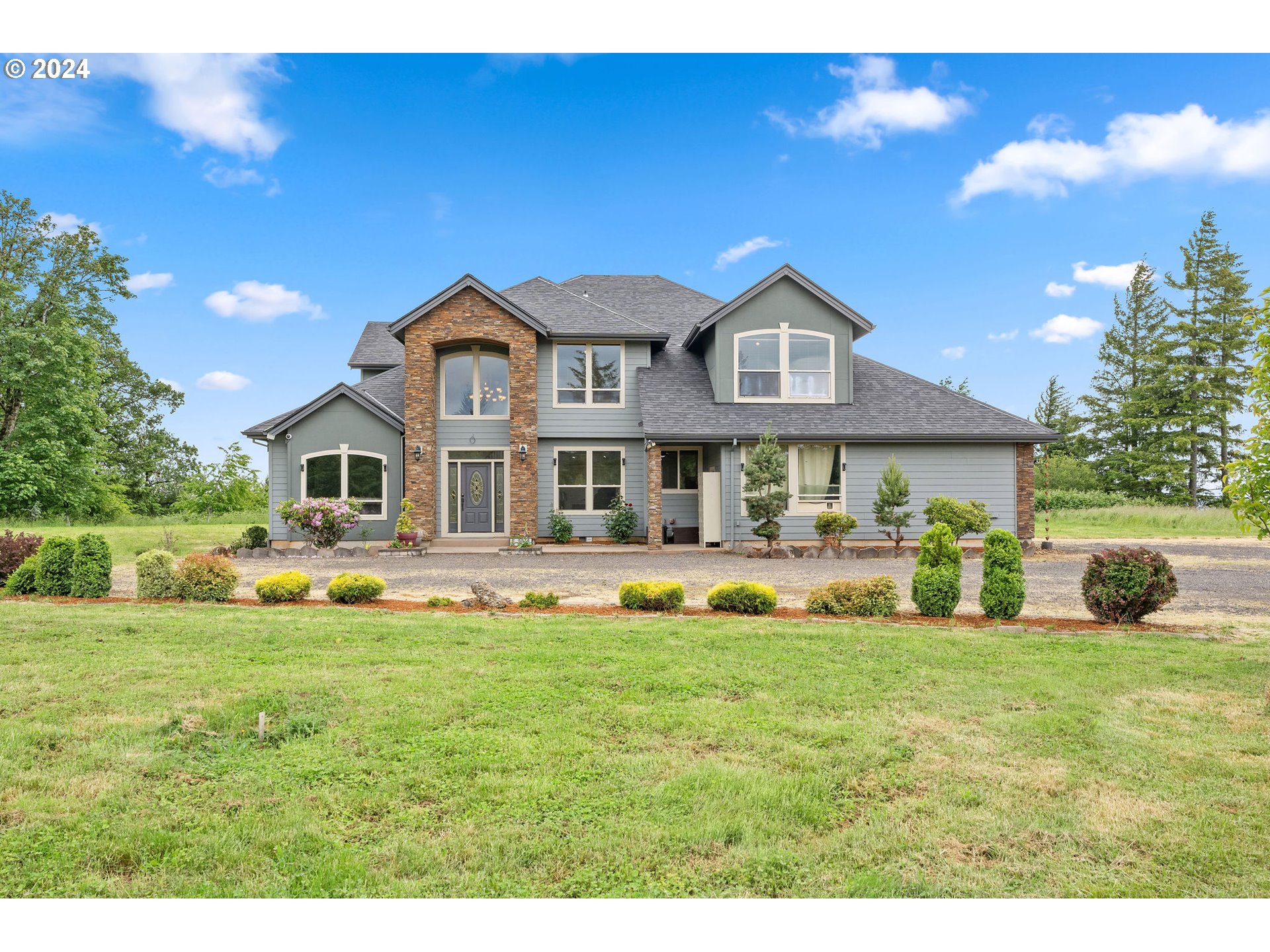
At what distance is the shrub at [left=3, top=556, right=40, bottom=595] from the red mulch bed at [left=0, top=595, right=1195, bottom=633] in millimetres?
120

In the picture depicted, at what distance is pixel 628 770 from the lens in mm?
3590

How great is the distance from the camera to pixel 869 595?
8281 millimetres

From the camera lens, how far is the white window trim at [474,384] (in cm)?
1914

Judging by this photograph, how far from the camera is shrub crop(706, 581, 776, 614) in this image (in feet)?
27.1

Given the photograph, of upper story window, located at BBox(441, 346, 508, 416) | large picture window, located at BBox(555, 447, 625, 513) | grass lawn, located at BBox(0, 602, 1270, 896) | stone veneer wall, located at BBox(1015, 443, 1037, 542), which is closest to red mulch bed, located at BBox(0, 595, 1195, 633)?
grass lawn, located at BBox(0, 602, 1270, 896)

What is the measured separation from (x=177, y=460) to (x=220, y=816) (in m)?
41.8

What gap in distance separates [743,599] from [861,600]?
1.39 m

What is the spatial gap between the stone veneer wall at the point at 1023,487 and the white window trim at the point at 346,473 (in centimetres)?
1714

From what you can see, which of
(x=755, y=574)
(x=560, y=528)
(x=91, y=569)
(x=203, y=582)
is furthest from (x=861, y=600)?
(x=560, y=528)

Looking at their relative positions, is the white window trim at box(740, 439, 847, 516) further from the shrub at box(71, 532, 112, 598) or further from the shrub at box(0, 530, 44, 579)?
the shrub at box(0, 530, 44, 579)

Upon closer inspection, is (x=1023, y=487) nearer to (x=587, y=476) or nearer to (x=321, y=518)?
(x=587, y=476)

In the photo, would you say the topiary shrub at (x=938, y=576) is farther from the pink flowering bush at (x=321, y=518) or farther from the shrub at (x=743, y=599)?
the pink flowering bush at (x=321, y=518)

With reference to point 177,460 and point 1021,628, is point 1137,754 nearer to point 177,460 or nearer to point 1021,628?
point 1021,628

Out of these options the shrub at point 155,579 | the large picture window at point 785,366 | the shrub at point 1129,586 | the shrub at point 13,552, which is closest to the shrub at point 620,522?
the large picture window at point 785,366
